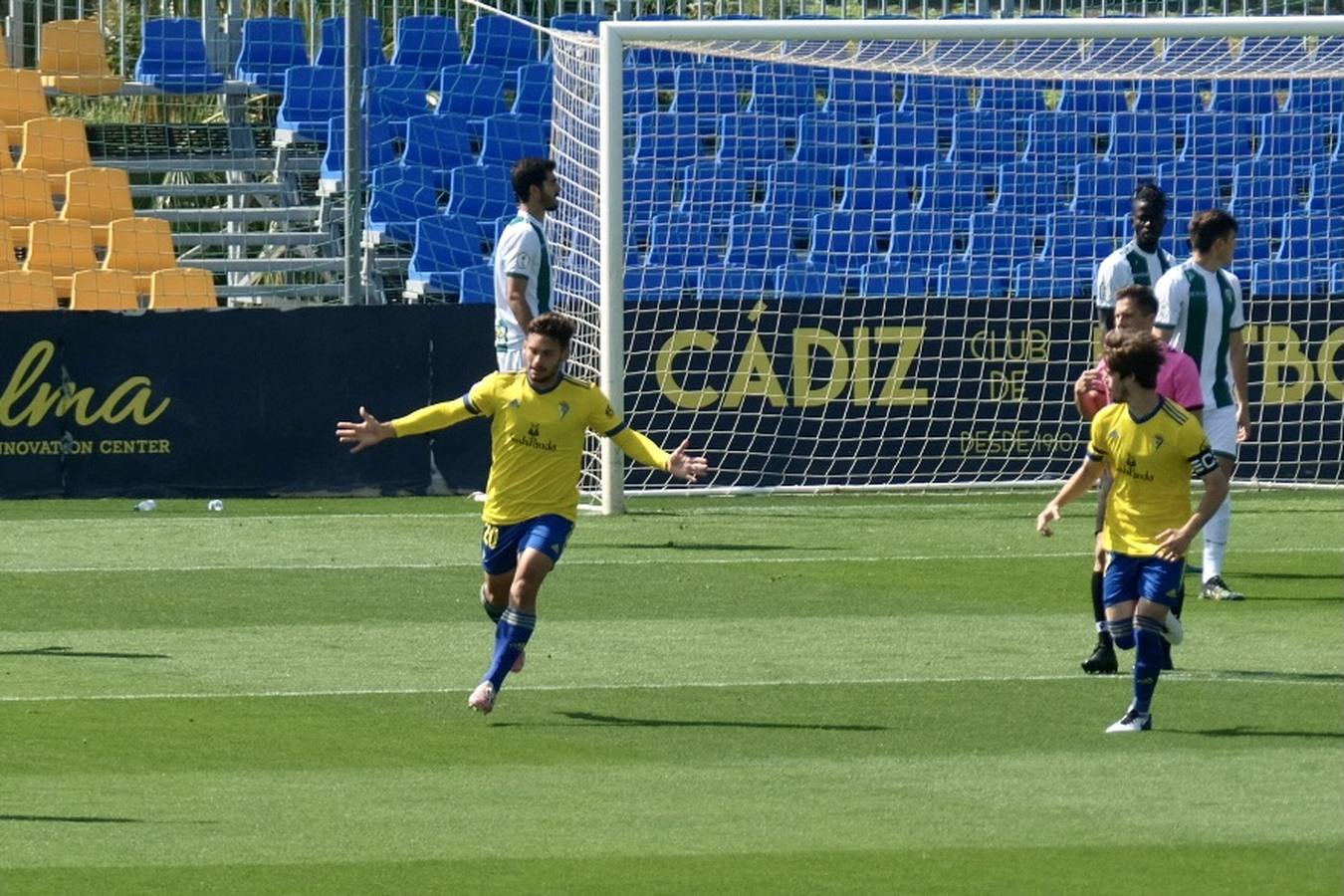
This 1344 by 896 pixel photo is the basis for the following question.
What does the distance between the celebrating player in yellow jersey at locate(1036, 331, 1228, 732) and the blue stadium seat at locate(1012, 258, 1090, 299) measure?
11.4 meters

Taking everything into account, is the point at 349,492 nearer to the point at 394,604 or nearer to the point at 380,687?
the point at 394,604

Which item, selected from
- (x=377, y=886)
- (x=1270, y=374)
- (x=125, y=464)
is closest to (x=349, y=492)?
(x=125, y=464)

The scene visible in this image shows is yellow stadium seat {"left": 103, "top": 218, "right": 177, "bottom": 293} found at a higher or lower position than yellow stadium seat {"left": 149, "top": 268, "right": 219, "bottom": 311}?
higher

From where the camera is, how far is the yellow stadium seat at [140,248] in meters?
20.7

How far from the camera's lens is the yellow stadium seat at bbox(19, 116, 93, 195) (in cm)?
2177

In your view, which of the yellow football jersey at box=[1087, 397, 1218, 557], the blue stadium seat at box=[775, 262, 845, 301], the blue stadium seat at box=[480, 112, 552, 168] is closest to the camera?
the yellow football jersey at box=[1087, 397, 1218, 557]

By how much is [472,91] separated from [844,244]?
4.51 meters

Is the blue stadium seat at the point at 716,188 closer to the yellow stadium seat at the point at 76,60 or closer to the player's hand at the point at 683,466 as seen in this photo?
the yellow stadium seat at the point at 76,60

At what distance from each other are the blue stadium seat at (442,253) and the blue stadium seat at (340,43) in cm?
247

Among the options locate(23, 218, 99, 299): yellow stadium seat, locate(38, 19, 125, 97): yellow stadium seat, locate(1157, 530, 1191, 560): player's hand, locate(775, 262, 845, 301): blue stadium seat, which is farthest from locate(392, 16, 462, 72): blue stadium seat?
locate(1157, 530, 1191, 560): player's hand

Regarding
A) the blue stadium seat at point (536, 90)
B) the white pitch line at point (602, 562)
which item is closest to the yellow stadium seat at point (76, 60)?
the blue stadium seat at point (536, 90)

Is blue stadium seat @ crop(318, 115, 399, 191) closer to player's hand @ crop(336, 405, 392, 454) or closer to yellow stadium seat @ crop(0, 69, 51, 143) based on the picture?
yellow stadium seat @ crop(0, 69, 51, 143)

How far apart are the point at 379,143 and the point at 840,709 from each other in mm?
14619

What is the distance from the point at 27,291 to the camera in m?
19.5
